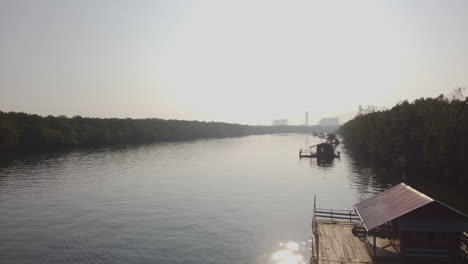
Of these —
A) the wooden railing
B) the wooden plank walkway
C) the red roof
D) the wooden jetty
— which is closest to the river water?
the wooden railing

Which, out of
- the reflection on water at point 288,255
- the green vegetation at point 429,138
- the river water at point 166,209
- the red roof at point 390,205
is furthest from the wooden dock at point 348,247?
the green vegetation at point 429,138

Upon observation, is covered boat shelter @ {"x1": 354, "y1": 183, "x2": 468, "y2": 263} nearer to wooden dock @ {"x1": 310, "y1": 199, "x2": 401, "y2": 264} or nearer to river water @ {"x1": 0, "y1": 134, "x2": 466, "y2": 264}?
wooden dock @ {"x1": 310, "y1": 199, "x2": 401, "y2": 264}

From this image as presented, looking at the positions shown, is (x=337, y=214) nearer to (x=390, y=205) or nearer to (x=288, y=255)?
(x=288, y=255)

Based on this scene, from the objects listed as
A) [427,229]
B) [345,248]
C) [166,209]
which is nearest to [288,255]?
[345,248]

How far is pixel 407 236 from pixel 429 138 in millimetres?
58114

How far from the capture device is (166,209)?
53.7 meters

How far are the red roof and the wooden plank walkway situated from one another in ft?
9.07

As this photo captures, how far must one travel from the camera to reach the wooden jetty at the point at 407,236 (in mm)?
26109

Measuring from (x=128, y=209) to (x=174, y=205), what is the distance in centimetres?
765

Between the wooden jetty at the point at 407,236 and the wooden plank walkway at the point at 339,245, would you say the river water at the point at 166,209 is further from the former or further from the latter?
the wooden jetty at the point at 407,236

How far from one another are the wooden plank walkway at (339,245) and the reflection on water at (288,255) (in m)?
4.06

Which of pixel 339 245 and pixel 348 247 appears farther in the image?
pixel 339 245

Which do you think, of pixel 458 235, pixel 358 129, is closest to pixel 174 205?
pixel 458 235

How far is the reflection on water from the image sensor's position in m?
34.8
